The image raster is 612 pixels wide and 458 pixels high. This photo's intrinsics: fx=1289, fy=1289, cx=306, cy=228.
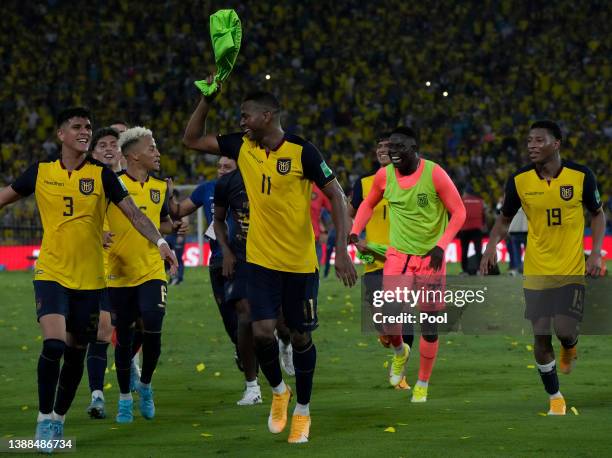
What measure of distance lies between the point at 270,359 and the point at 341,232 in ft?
3.23

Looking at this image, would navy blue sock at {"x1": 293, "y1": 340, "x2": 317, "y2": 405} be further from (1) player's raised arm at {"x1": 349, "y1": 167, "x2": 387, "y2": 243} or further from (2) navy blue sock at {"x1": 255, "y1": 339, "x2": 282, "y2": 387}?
(1) player's raised arm at {"x1": 349, "y1": 167, "x2": 387, "y2": 243}

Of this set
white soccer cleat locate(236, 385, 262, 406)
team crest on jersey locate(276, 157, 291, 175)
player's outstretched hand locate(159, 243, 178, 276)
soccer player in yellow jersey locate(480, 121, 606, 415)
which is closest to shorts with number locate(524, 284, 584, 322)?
soccer player in yellow jersey locate(480, 121, 606, 415)

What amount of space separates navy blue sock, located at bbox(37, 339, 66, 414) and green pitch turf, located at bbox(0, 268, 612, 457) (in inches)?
15.1

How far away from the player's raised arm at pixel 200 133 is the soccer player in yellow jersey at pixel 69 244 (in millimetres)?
574

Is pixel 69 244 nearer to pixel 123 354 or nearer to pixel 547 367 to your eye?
pixel 123 354

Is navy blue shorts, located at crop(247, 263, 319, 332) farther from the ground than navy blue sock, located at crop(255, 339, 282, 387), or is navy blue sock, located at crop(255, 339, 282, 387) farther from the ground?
navy blue shorts, located at crop(247, 263, 319, 332)

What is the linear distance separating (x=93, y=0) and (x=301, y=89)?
847 cm

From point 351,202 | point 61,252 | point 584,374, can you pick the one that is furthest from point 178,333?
point 61,252

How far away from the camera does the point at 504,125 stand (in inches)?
1540

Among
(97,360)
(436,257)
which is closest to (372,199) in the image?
(436,257)

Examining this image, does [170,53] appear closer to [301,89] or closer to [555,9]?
[301,89]

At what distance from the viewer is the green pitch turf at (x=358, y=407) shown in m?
7.94

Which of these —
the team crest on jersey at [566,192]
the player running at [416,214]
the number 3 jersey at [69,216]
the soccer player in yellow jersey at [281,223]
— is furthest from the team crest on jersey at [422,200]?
the number 3 jersey at [69,216]

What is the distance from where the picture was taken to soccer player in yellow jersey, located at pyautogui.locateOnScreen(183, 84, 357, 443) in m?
8.18
